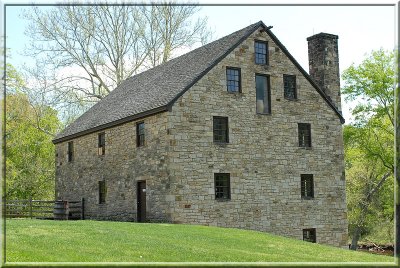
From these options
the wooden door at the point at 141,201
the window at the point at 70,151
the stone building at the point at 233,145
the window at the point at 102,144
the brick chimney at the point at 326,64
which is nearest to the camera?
the stone building at the point at 233,145

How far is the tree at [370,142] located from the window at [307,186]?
11.7m

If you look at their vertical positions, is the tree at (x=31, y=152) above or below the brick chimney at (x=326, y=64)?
below

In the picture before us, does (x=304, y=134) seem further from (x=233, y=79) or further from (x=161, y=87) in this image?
(x=161, y=87)

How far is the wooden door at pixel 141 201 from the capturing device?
950 inches

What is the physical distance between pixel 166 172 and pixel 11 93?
48.8 feet

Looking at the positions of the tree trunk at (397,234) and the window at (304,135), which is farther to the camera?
the window at (304,135)

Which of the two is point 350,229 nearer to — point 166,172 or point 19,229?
point 166,172

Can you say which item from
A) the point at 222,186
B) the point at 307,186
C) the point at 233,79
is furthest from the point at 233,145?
the point at 307,186

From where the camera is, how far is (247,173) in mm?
24156

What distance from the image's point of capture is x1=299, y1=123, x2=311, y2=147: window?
2642 cm

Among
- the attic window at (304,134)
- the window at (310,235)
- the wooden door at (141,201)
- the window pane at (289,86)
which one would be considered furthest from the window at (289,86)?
the wooden door at (141,201)

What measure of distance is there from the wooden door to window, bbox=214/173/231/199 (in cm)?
308

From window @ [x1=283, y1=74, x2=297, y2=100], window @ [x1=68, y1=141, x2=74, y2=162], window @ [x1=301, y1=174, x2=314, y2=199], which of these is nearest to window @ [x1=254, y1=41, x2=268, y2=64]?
window @ [x1=283, y1=74, x2=297, y2=100]

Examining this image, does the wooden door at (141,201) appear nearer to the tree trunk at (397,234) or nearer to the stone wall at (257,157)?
the stone wall at (257,157)
